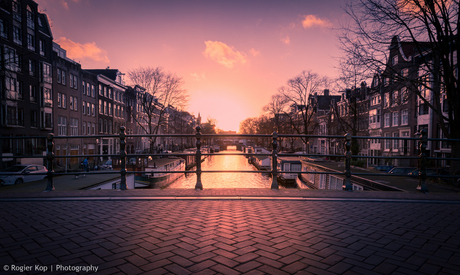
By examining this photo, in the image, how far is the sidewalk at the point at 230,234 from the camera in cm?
233

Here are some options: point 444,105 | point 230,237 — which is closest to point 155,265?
point 230,237

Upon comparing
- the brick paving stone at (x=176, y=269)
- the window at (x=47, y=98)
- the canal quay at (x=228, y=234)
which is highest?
the window at (x=47, y=98)

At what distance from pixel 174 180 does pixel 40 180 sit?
59.6 ft

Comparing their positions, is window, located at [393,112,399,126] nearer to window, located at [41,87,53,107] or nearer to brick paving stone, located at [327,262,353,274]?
brick paving stone, located at [327,262,353,274]

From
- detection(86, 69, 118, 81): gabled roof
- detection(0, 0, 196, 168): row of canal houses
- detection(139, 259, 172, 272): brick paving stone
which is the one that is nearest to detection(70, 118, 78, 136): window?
detection(0, 0, 196, 168): row of canal houses

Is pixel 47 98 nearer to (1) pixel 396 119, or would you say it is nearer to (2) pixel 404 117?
(2) pixel 404 117

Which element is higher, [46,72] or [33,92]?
[46,72]

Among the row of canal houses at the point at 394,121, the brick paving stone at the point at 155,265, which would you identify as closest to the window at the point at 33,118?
the row of canal houses at the point at 394,121

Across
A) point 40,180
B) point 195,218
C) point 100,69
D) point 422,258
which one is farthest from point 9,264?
point 100,69

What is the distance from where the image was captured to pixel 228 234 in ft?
9.98

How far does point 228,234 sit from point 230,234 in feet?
0.07

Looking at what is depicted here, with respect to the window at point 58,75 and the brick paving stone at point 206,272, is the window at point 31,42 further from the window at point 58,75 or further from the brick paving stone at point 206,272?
the brick paving stone at point 206,272

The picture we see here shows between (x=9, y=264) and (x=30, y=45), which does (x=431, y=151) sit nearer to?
(x=9, y=264)

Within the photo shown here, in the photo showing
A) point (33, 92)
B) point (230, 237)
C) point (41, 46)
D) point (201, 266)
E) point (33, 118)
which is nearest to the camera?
point (201, 266)
